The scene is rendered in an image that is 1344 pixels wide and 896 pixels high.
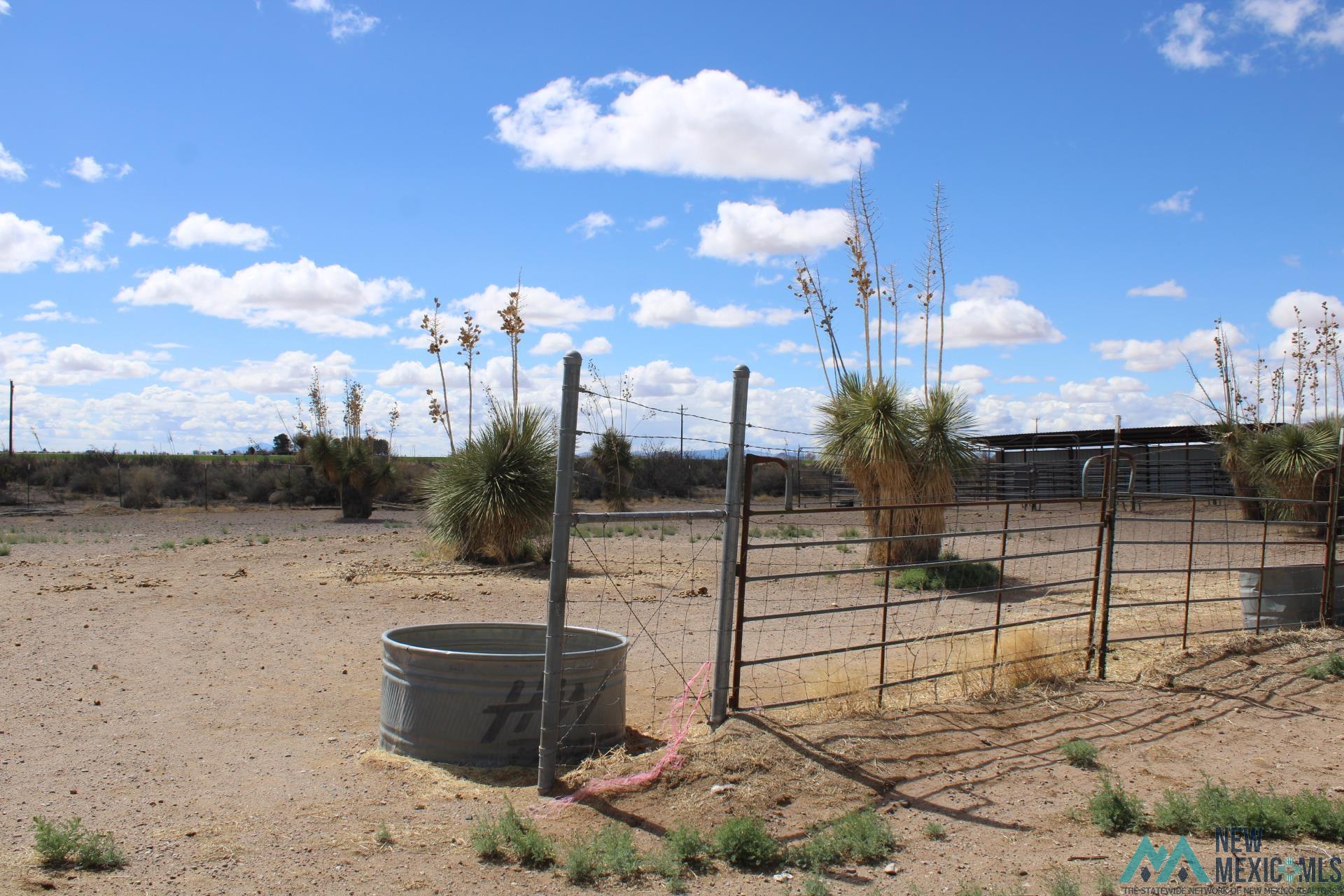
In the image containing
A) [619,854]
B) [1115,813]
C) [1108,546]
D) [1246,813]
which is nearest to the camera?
[619,854]

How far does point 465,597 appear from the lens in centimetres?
1359

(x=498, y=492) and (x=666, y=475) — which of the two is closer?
(x=498, y=492)

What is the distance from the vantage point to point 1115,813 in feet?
15.6

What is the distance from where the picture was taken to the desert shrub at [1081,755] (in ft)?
19.0

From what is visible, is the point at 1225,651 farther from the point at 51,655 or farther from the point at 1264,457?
the point at 1264,457

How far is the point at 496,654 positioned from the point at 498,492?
31.3 ft

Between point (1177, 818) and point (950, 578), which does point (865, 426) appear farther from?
point (1177, 818)

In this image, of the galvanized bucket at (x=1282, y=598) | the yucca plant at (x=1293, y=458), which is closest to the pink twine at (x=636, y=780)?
the galvanized bucket at (x=1282, y=598)

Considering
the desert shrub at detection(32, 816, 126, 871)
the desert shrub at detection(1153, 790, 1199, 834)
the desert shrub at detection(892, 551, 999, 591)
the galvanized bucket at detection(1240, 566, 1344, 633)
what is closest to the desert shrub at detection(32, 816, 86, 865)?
the desert shrub at detection(32, 816, 126, 871)

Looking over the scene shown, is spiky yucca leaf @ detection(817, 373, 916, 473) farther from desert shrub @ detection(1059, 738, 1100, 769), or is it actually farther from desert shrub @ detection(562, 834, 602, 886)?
desert shrub @ detection(562, 834, 602, 886)

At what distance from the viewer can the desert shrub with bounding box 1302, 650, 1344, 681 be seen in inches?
320

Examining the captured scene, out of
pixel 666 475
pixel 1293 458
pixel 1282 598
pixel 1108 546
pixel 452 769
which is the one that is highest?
pixel 1293 458

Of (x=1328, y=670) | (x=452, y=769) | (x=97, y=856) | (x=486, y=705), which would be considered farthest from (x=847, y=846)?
(x=1328, y=670)

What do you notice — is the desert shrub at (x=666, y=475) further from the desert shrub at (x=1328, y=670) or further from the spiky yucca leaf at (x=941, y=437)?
the desert shrub at (x=1328, y=670)
